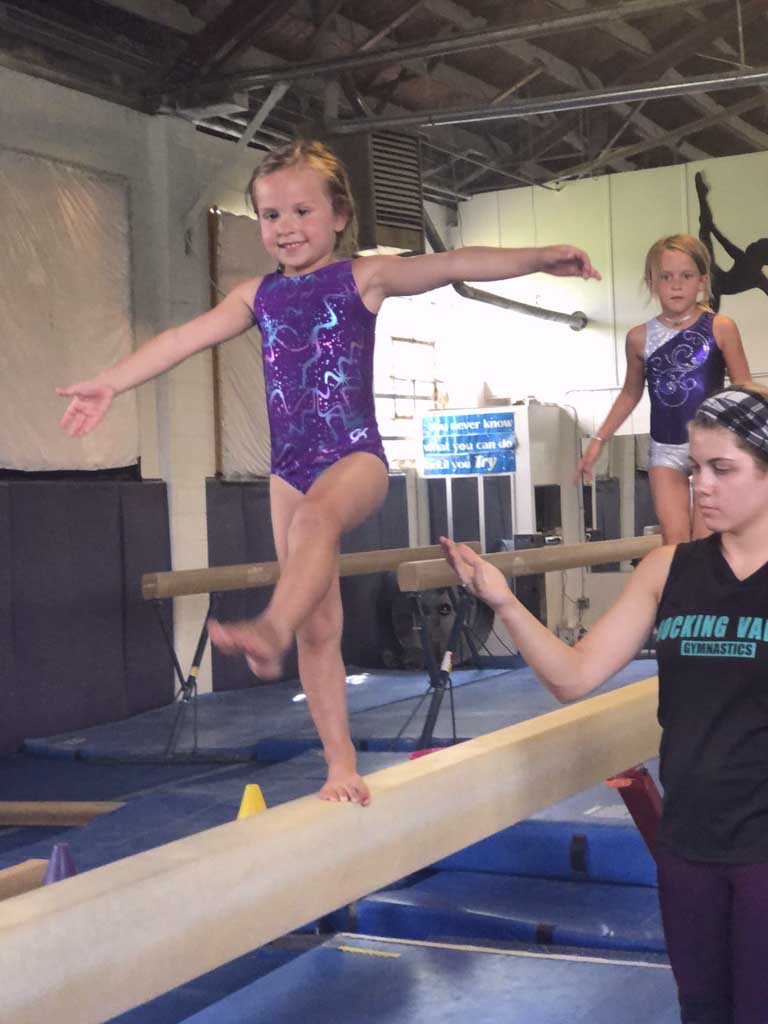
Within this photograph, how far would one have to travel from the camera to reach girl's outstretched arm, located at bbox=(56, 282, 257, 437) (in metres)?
2.62

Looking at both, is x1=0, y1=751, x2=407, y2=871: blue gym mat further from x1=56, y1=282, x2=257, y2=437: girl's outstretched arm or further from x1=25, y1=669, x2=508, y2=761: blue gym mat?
x1=56, y1=282, x2=257, y2=437: girl's outstretched arm

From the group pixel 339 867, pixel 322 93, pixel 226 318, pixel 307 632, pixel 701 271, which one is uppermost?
pixel 322 93

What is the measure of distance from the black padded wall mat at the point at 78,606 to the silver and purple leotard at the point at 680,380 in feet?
15.7

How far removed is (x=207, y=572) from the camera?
687 cm

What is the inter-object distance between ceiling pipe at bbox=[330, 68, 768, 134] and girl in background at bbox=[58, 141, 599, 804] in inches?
240

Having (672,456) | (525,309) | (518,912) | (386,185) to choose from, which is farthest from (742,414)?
(525,309)

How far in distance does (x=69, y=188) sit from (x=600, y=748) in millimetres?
6471

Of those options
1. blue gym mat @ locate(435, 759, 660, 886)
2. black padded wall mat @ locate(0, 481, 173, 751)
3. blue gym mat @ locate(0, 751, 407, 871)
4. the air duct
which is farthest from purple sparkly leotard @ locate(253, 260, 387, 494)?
the air duct

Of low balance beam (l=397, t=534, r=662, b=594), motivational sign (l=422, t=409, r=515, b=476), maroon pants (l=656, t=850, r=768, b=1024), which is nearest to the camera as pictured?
maroon pants (l=656, t=850, r=768, b=1024)

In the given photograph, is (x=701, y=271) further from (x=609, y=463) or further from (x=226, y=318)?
(x=609, y=463)

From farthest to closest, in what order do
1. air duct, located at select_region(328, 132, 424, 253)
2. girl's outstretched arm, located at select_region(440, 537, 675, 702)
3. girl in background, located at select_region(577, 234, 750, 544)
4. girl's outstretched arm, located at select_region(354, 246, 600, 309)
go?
air duct, located at select_region(328, 132, 424, 253), girl in background, located at select_region(577, 234, 750, 544), girl's outstretched arm, located at select_region(354, 246, 600, 309), girl's outstretched arm, located at select_region(440, 537, 675, 702)

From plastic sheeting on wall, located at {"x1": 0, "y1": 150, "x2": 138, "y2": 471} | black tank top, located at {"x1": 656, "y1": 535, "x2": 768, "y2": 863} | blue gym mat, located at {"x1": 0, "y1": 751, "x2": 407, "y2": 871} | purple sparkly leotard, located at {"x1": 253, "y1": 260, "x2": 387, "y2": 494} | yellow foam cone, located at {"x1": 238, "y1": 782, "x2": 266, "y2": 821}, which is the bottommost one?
blue gym mat, located at {"x1": 0, "y1": 751, "x2": 407, "y2": 871}

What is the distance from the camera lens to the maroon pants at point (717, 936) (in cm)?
190

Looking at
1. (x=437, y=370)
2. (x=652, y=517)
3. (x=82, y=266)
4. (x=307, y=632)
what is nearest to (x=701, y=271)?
(x=307, y=632)
